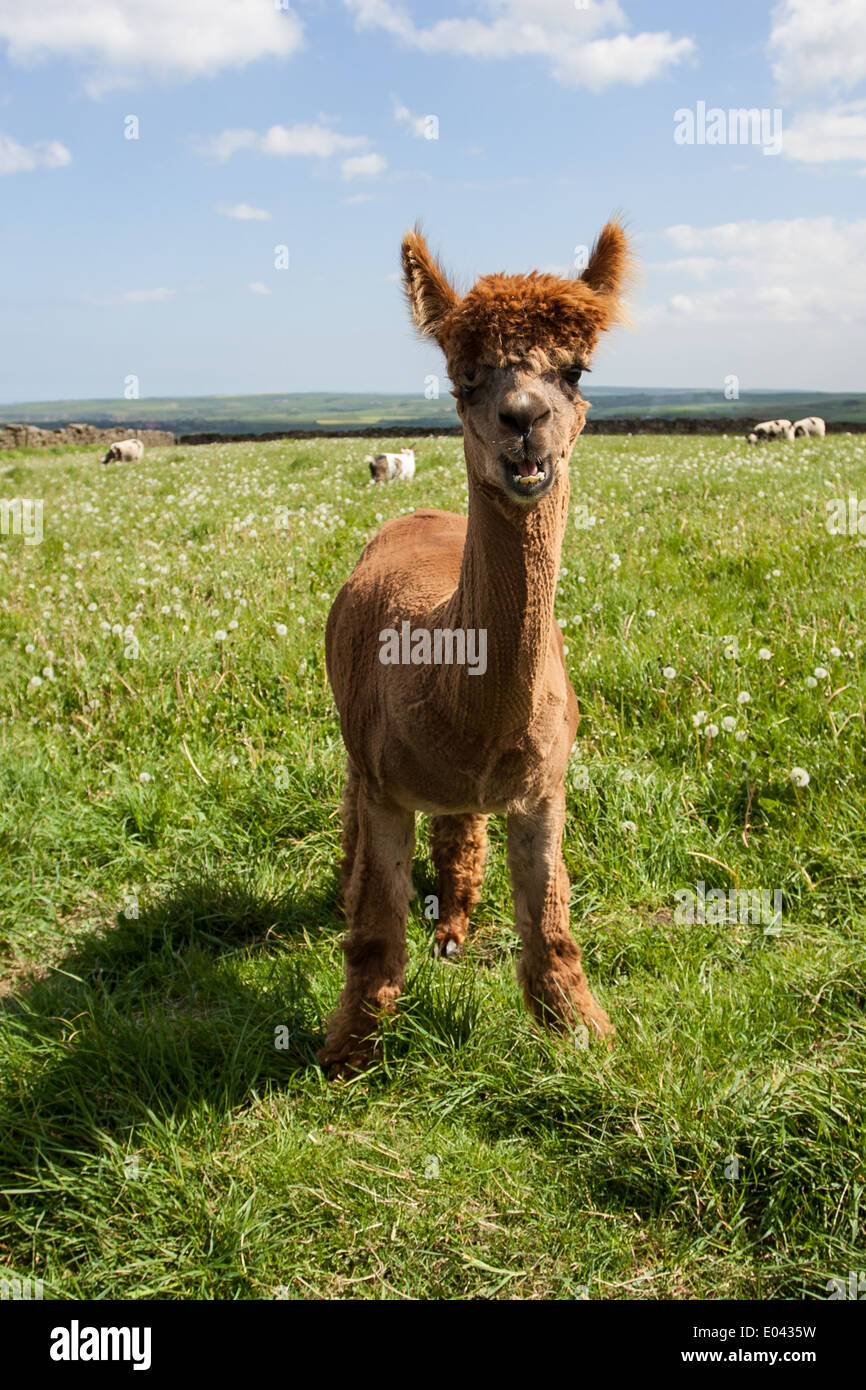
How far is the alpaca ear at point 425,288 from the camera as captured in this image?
2.92 metres

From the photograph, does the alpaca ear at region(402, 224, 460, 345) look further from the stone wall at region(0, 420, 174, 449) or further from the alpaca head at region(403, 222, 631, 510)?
the stone wall at region(0, 420, 174, 449)

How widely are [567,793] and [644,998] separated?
1.32m

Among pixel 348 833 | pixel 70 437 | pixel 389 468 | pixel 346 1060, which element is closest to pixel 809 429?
pixel 389 468

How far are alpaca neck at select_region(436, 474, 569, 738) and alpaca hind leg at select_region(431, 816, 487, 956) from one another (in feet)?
4.27

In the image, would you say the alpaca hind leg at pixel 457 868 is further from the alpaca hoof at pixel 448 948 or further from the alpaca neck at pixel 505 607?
the alpaca neck at pixel 505 607

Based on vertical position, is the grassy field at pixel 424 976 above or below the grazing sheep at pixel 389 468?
below

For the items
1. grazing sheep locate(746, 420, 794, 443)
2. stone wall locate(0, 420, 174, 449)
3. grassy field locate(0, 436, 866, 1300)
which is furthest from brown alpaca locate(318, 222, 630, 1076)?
stone wall locate(0, 420, 174, 449)

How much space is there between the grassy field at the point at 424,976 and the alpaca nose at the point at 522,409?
Result: 2073 mm

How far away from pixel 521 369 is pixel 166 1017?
8.82ft

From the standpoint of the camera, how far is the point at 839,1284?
8.46 feet

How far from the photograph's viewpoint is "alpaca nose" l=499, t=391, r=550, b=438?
2.47 metres

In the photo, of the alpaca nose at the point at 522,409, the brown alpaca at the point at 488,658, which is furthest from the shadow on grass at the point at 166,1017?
the alpaca nose at the point at 522,409

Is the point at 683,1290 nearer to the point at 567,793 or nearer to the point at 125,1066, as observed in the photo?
the point at 125,1066

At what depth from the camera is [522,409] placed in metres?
2.47
